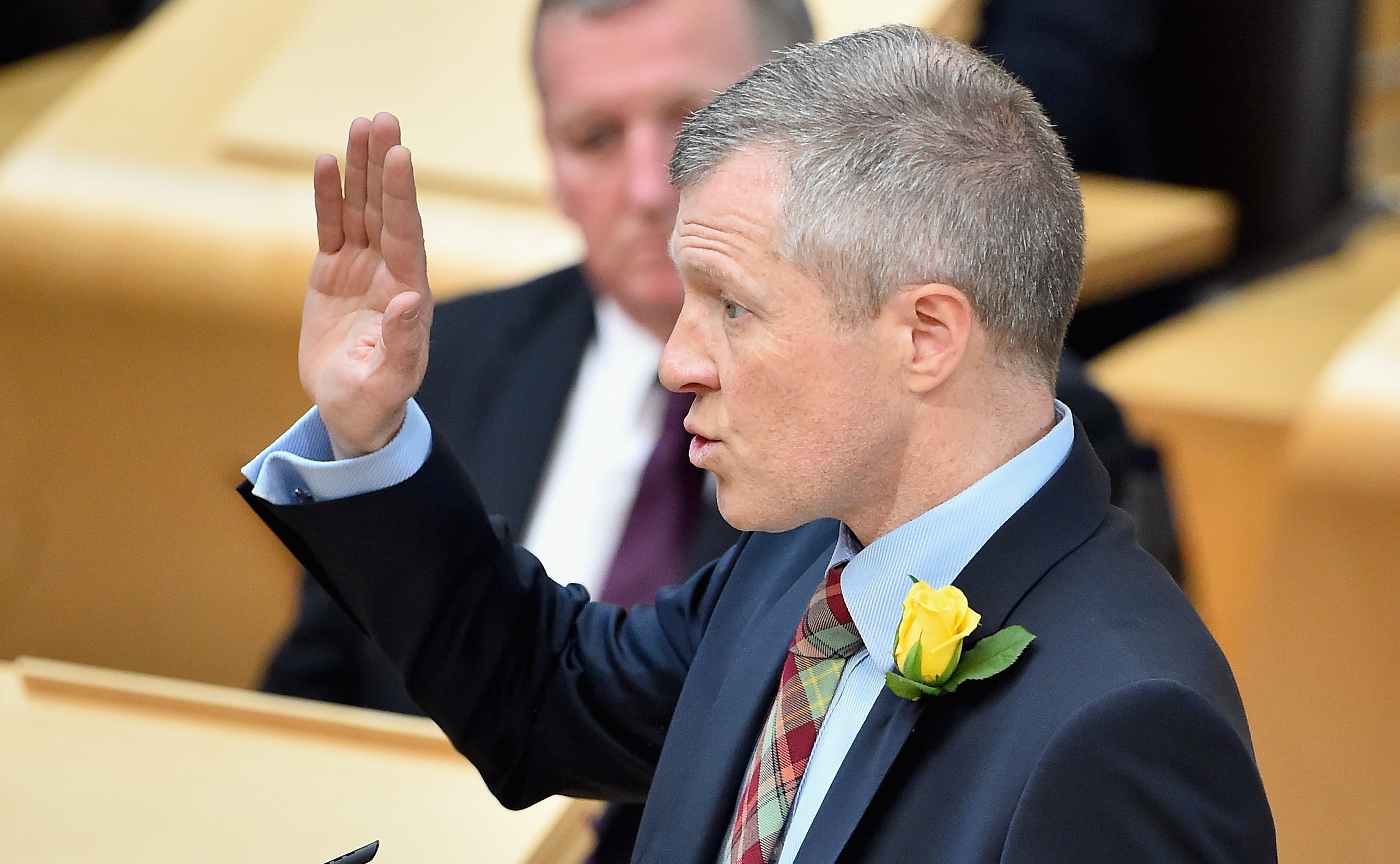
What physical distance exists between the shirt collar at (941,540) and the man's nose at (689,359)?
0.14 metres

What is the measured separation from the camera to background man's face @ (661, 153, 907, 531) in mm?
938

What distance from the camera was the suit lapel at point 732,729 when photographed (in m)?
1.06

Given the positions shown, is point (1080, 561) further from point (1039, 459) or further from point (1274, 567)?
point (1274, 567)

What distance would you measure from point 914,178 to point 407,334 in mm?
332

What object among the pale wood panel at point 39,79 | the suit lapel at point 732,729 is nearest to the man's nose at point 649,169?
the suit lapel at point 732,729

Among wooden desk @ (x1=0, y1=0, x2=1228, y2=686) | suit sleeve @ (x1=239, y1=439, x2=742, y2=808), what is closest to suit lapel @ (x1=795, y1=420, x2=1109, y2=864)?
suit sleeve @ (x1=239, y1=439, x2=742, y2=808)

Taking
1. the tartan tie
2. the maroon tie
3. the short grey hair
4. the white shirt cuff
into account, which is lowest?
the maroon tie

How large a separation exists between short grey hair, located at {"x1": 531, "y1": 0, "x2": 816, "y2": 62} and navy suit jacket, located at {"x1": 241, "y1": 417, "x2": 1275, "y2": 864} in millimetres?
799

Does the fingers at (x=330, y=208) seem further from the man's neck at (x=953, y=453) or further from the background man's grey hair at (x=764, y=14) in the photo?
the background man's grey hair at (x=764, y=14)

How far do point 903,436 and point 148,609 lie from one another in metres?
1.67

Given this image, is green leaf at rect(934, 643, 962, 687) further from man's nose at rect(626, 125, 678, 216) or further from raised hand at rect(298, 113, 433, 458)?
man's nose at rect(626, 125, 678, 216)

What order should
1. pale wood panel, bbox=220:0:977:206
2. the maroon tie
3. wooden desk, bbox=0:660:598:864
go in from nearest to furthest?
wooden desk, bbox=0:660:598:864 < the maroon tie < pale wood panel, bbox=220:0:977:206

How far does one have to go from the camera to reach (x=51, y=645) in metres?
2.37

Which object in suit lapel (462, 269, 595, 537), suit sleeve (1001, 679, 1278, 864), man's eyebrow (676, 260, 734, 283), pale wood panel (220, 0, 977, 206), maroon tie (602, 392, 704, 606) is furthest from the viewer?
pale wood panel (220, 0, 977, 206)
